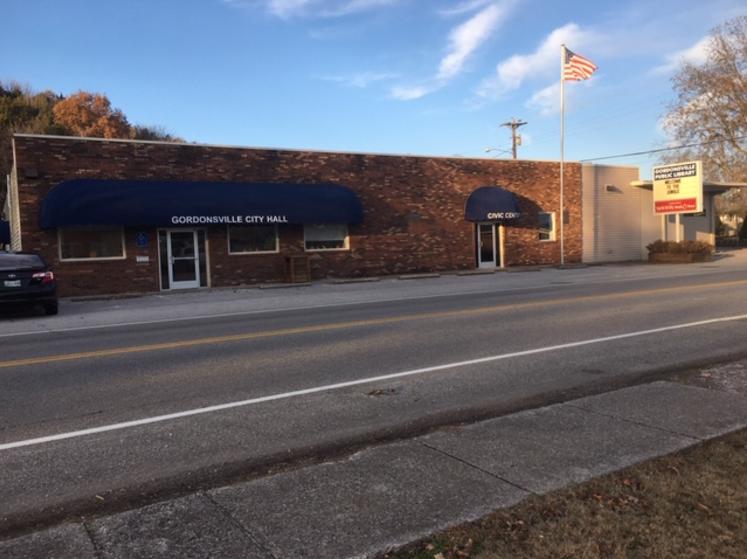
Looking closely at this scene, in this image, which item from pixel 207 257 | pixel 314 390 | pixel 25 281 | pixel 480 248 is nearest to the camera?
pixel 314 390

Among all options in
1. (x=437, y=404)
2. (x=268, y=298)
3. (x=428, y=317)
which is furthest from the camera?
(x=268, y=298)

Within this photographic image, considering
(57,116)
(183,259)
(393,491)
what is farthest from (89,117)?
(393,491)

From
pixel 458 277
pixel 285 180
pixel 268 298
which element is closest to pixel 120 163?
pixel 285 180

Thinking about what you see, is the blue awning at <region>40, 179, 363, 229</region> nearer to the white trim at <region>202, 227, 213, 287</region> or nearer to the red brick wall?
the red brick wall

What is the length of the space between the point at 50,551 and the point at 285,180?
21068 mm

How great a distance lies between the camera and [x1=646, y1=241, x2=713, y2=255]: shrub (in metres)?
31.2

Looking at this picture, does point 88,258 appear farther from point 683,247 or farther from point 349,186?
point 683,247

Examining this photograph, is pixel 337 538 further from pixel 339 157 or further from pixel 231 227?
pixel 339 157

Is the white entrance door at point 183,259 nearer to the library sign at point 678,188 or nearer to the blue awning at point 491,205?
the blue awning at point 491,205

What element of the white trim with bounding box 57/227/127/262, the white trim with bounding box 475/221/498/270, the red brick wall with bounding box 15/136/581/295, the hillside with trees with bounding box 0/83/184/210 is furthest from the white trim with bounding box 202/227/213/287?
the hillside with trees with bounding box 0/83/184/210

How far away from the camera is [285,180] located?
938 inches

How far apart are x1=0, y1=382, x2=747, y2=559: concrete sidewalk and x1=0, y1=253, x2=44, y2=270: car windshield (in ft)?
41.7

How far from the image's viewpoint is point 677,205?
3158 centimetres

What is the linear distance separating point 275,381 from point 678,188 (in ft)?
96.9
